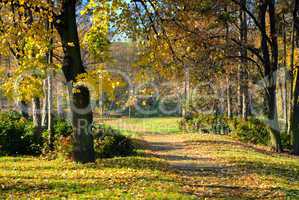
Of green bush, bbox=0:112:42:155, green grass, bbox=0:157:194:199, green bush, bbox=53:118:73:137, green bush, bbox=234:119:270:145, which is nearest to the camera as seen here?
green grass, bbox=0:157:194:199

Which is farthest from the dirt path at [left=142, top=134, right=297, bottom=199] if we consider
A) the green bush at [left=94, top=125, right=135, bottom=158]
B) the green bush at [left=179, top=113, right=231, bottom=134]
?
the green bush at [left=179, top=113, right=231, bottom=134]

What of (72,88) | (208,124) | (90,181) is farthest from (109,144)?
(208,124)

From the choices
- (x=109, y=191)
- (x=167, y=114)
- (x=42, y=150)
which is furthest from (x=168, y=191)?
(x=167, y=114)

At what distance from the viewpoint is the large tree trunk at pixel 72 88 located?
14.4m

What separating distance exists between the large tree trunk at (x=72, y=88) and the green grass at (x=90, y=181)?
2.04 ft

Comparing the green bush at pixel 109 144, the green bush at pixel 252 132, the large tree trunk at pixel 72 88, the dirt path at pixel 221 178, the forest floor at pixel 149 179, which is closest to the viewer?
the forest floor at pixel 149 179

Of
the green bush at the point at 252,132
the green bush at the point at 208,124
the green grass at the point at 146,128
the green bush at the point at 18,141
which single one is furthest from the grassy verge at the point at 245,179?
the green grass at the point at 146,128

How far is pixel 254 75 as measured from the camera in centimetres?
3266

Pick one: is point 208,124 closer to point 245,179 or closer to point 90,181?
point 245,179

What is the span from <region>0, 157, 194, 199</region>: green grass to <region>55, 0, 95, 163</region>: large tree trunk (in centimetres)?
62

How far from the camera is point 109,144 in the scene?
58.0 feet

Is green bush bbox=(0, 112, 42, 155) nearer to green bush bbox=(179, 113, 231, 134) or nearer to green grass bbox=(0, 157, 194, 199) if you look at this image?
green grass bbox=(0, 157, 194, 199)

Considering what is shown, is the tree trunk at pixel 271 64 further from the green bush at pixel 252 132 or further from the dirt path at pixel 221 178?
the dirt path at pixel 221 178

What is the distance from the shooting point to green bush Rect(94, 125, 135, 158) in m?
17.5
